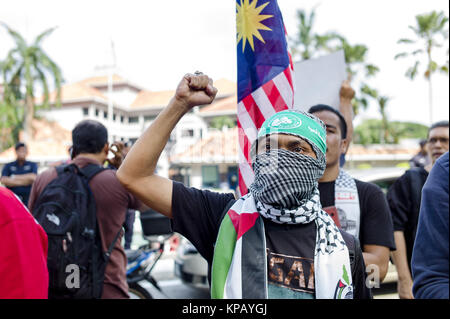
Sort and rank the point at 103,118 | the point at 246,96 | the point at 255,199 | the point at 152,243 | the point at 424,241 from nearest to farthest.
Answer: the point at 424,241 < the point at 255,199 < the point at 246,96 < the point at 152,243 < the point at 103,118

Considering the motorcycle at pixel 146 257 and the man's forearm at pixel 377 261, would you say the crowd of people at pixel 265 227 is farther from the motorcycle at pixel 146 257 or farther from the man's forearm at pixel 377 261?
the motorcycle at pixel 146 257

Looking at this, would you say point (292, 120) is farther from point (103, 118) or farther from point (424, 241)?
point (103, 118)

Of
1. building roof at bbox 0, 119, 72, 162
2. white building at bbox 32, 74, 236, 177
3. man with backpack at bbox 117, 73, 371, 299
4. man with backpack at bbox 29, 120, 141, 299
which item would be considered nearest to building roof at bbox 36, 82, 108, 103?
white building at bbox 32, 74, 236, 177

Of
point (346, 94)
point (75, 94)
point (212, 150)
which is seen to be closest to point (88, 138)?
point (346, 94)

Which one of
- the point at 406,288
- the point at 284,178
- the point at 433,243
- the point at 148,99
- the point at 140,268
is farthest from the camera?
the point at 148,99

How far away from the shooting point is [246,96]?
6.89 ft

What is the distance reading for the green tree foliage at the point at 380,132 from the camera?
36.3 metres

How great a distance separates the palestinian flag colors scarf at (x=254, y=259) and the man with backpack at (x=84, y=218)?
112 centimetres

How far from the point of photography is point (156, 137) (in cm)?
155

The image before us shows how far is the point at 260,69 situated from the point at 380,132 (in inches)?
1778

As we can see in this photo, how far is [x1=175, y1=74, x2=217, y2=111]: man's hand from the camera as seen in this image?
1557 millimetres

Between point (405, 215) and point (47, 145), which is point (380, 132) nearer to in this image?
point (47, 145)

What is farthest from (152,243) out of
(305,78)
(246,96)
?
(246,96)
